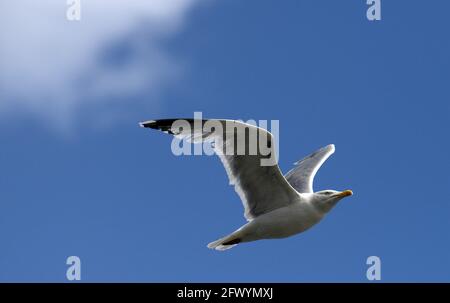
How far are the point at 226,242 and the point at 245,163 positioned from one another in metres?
1.05

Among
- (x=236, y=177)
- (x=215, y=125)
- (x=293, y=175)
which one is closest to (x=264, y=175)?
(x=236, y=177)

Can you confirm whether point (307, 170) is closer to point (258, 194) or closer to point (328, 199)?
point (328, 199)

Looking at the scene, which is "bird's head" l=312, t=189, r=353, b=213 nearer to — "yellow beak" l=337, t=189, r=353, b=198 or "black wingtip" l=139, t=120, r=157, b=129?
"yellow beak" l=337, t=189, r=353, b=198

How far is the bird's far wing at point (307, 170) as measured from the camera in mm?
10988

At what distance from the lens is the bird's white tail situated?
9420 mm

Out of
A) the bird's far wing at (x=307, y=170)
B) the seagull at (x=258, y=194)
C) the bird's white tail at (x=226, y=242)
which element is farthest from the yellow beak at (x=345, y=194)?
the bird's white tail at (x=226, y=242)

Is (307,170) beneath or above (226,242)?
above

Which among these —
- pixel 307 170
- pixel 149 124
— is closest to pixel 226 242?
pixel 149 124

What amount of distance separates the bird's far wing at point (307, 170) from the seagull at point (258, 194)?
1.30 meters

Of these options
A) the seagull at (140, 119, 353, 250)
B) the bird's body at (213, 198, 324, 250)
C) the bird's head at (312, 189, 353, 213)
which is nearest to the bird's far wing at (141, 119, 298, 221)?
the seagull at (140, 119, 353, 250)

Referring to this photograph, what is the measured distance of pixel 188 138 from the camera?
8938mm

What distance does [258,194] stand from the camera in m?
9.45

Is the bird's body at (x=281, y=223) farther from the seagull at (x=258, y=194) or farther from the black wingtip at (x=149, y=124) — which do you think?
the black wingtip at (x=149, y=124)

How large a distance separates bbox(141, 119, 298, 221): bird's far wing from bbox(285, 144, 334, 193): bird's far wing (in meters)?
1.42
